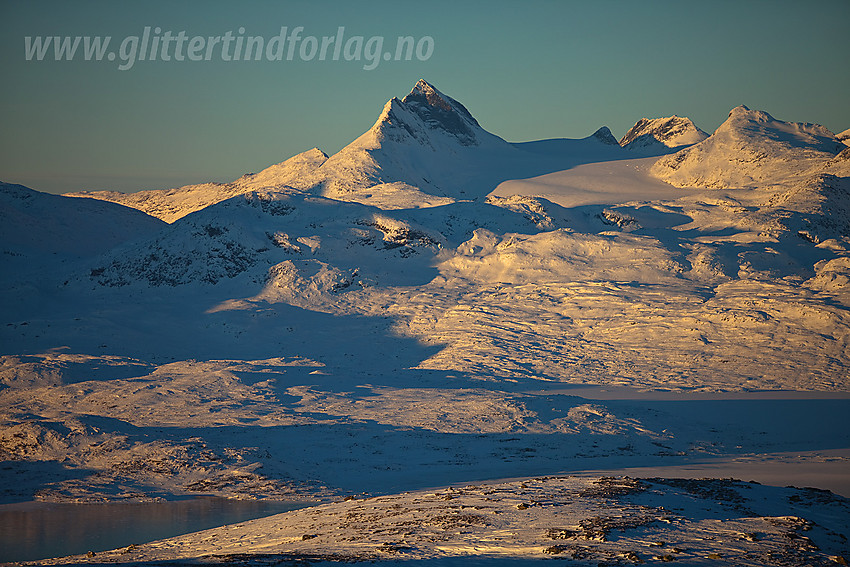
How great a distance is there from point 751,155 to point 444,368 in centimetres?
10866

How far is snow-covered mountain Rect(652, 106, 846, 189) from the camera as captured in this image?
147 meters

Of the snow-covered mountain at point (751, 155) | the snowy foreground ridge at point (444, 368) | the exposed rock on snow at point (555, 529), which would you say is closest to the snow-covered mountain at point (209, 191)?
the snowy foreground ridge at point (444, 368)

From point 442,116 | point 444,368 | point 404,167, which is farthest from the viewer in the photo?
point 442,116

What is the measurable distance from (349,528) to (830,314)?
56154 mm

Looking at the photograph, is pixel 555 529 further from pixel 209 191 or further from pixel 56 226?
pixel 209 191

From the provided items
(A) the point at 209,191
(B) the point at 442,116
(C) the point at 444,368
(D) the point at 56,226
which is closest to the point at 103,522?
(C) the point at 444,368

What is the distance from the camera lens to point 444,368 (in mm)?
67500

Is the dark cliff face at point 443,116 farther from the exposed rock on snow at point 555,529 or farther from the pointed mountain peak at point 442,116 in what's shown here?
the exposed rock on snow at point 555,529

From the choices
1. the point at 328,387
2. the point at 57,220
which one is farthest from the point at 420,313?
the point at 57,220

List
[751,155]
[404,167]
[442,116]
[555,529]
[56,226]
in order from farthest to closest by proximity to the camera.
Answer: [442,116], [751,155], [404,167], [56,226], [555,529]

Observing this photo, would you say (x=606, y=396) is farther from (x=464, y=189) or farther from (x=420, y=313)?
(x=464, y=189)

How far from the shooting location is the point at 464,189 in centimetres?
15425

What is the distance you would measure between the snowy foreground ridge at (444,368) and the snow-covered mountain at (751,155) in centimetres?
320

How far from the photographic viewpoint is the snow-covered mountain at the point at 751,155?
146625 mm
